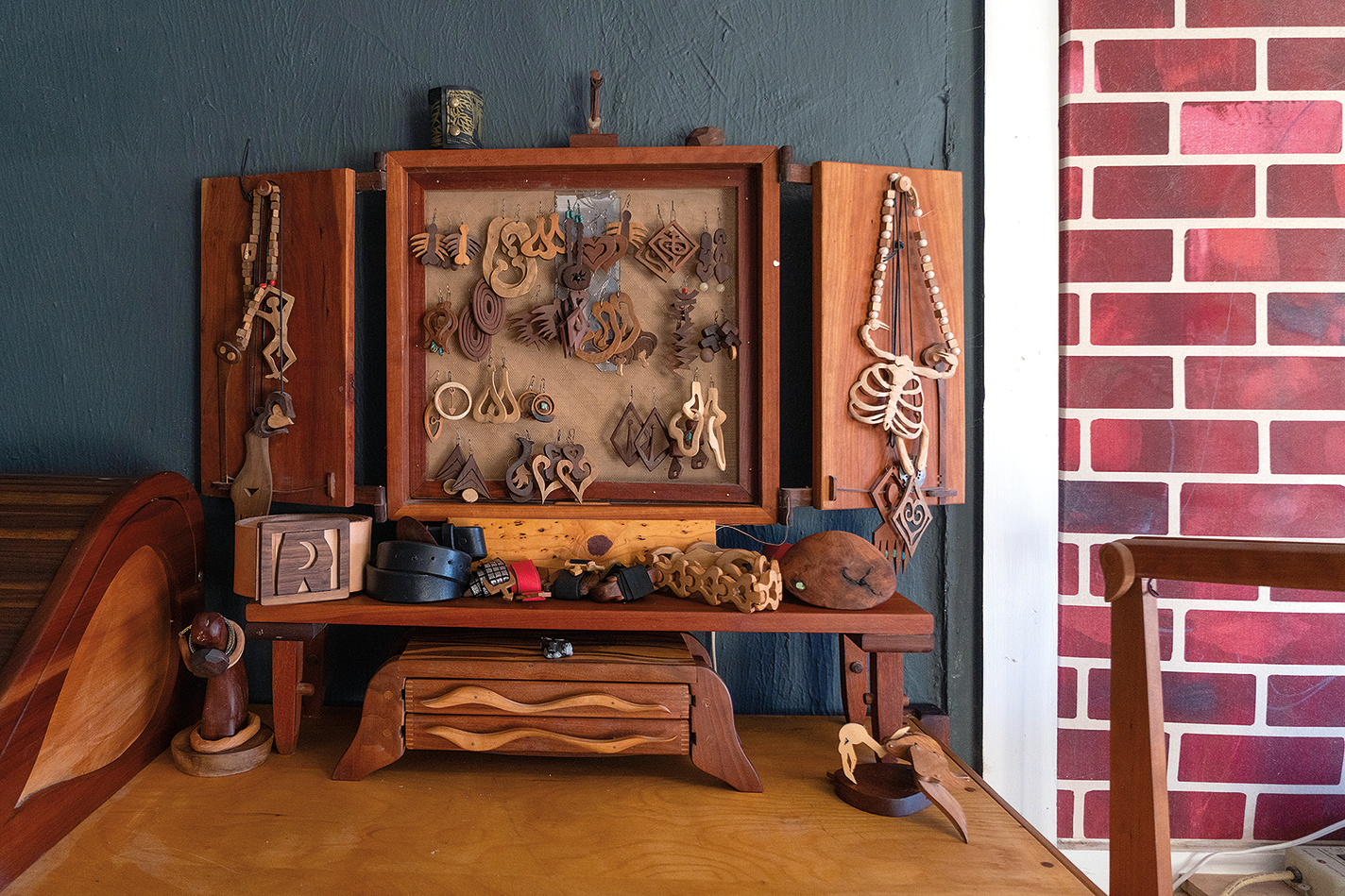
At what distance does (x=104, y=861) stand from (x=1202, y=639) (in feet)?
5.87

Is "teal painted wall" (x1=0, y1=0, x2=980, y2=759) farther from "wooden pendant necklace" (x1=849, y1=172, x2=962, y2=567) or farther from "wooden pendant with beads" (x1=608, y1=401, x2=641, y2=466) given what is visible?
"wooden pendant with beads" (x1=608, y1=401, x2=641, y2=466)

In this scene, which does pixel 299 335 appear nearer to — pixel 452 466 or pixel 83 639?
pixel 452 466

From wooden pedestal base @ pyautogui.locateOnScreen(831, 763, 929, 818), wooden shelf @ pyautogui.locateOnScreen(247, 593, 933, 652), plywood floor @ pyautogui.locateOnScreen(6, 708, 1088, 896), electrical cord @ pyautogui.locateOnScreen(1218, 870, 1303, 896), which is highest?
wooden shelf @ pyautogui.locateOnScreen(247, 593, 933, 652)

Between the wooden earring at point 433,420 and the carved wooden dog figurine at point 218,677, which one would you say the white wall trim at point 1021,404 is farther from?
the carved wooden dog figurine at point 218,677

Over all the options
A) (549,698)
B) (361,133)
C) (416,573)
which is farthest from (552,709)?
(361,133)

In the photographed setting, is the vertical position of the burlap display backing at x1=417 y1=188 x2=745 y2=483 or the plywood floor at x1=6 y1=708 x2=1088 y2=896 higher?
the burlap display backing at x1=417 y1=188 x2=745 y2=483

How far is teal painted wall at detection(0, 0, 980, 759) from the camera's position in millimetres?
1360

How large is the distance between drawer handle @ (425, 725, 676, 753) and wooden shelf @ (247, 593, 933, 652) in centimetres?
16

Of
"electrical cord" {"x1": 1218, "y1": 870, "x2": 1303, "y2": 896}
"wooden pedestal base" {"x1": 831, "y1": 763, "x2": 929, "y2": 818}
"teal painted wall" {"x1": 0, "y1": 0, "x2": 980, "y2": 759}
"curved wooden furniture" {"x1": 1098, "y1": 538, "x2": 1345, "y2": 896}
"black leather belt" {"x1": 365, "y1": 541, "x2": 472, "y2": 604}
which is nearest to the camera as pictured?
"curved wooden furniture" {"x1": 1098, "y1": 538, "x2": 1345, "y2": 896}

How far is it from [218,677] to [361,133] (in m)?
1.03

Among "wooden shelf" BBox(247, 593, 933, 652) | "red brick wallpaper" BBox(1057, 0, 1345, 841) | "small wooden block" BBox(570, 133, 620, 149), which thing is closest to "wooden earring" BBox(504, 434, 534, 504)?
"wooden shelf" BBox(247, 593, 933, 652)

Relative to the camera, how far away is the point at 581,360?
52.1 inches

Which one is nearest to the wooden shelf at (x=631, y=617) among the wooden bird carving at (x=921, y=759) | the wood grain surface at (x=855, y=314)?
the wooden bird carving at (x=921, y=759)

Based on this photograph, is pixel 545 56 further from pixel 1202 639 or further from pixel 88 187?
pixel 1202 639
